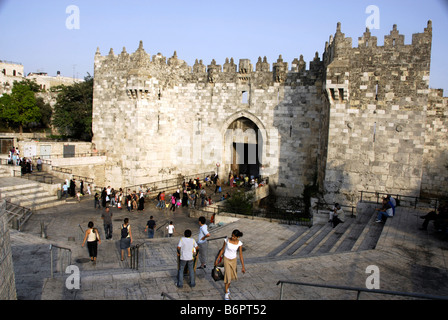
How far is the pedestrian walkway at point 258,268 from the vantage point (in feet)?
23.0

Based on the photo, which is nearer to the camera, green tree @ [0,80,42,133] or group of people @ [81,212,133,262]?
group of people @ [81,212,133,262]

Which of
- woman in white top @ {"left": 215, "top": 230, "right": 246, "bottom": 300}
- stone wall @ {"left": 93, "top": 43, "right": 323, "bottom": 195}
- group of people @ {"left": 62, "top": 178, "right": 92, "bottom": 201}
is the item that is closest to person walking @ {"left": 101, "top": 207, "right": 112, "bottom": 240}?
woman in white top @ {"left": 215, "top": 230, "right": 246, "bottom": 300}

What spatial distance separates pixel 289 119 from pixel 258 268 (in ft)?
50.8

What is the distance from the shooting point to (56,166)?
77.7 feet

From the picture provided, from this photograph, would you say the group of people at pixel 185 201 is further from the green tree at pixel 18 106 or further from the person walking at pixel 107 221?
the green tree at pixel 18 106

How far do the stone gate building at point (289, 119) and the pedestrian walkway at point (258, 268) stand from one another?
3932 millimetres

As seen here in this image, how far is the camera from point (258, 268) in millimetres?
8258

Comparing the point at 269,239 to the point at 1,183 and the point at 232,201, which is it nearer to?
the point at 232,201

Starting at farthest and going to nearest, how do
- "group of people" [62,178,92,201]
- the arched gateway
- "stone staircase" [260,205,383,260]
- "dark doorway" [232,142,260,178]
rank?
1. "dark doorway" [232,142,260,178]
2. the arched gateway
3. "group of people" [62,178,92,201]
4. "stone staircase" [260,205,383,260]

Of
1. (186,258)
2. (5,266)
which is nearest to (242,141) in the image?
(186,258)

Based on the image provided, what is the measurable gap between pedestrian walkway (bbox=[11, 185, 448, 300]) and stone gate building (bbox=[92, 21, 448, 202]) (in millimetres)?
3932

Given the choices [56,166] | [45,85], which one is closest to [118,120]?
[56,166]

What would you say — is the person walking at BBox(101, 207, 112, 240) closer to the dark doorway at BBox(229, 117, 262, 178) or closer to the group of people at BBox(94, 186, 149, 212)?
the group of people at BBox(94, 186, 149, 212)

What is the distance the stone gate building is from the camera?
1592cm
